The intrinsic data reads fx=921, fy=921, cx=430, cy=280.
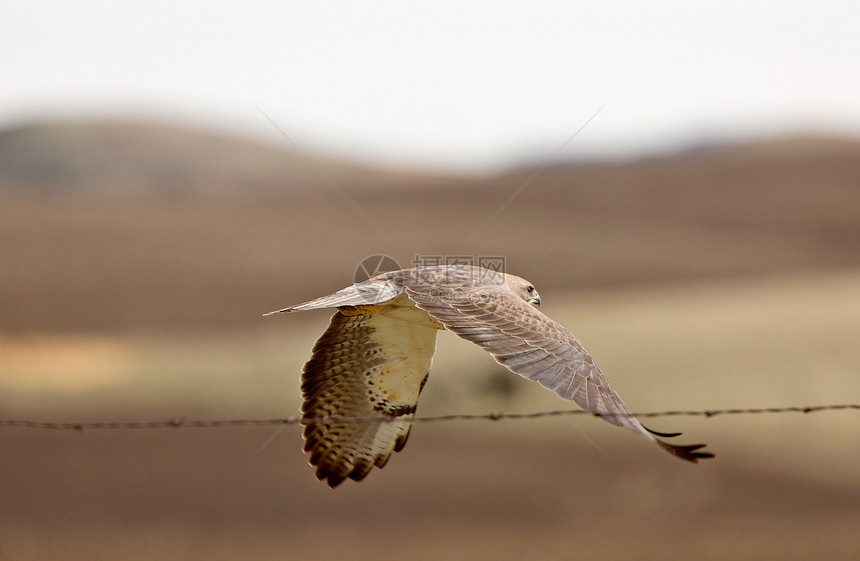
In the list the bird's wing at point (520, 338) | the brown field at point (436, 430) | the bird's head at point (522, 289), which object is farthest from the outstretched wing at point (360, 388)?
the brown field at point (436, 430)

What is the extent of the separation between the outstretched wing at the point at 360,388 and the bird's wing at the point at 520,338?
52cm

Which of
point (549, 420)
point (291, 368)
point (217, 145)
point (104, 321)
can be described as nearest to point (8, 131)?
point (217, 145)

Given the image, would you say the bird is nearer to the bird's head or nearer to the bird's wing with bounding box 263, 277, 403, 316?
the bird's wing with bounding box 263, 277, 403, 316

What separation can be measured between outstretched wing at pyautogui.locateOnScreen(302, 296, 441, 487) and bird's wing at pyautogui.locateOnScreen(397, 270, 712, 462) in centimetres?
52

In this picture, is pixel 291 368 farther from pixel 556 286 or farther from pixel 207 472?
pixel 556 286

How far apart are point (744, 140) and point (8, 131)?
64.0 m

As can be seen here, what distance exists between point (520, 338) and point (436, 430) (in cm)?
1177

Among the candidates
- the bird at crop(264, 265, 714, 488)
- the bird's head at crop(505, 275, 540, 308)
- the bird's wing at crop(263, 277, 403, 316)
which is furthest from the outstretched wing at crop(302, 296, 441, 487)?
the bird's head at crop(505, 275, 540, 308)

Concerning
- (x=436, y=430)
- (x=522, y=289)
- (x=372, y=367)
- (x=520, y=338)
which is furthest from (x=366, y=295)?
(x=436, y=430)

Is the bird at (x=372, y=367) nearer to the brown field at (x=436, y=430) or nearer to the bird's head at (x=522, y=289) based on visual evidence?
the bird's head at (x=522, y=289)

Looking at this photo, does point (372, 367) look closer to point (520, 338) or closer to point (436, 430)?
point (520, 338)

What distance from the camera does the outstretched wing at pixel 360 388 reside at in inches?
235

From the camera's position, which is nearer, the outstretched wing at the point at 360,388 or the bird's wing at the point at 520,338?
the bird's wing at the point at 520,338

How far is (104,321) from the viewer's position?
2675 cm
